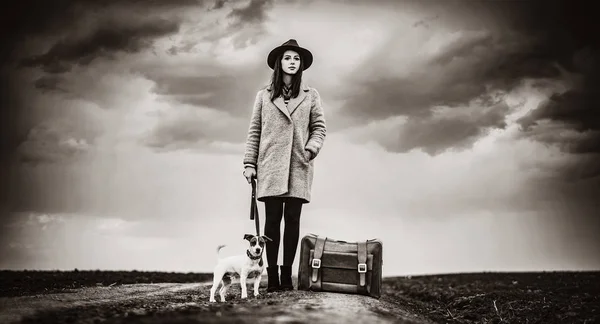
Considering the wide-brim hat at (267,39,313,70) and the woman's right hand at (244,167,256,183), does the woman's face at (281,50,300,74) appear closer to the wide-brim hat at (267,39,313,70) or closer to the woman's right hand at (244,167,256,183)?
the wide-brim hat at (267,39,313,70)

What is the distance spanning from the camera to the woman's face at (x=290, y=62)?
24.0 feet

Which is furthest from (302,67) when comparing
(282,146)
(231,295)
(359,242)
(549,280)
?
(549,280)

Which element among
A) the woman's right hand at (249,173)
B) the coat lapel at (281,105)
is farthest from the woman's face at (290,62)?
the woman's right hand at (249,173)

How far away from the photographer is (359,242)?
743 cm

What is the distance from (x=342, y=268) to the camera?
725 centimetres

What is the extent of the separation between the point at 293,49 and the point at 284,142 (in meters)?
1.12

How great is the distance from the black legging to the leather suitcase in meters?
0.24

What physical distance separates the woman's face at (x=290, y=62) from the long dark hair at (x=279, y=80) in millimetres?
53

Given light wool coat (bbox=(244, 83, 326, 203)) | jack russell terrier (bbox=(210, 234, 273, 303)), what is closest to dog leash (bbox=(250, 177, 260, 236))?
light wool coat (bbox=(244, 83, 326, 203))

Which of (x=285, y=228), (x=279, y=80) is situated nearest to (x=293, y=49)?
(x=279, y=80)

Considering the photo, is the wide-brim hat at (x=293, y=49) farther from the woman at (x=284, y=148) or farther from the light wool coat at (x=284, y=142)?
the light wool coat at (x=284, y=142)

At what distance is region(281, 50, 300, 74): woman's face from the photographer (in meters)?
7.32

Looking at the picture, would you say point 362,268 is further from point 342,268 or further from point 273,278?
point 273,278

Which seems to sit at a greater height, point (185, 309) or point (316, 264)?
point (316, 264)
